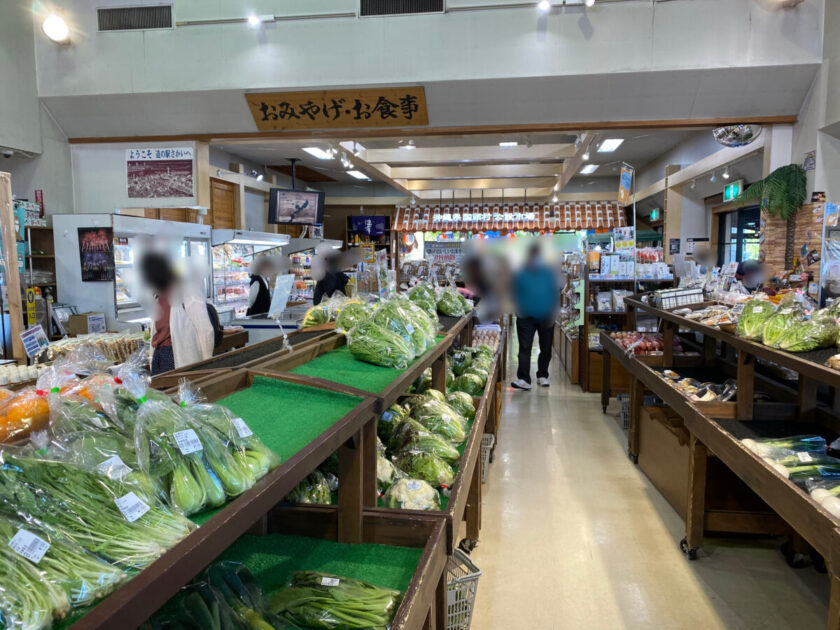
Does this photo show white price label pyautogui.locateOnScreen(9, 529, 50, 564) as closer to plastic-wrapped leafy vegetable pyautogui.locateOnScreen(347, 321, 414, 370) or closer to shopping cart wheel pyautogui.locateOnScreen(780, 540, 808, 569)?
plastic-wrapped leafy vegetable pyautogui.locateOnScreen(347, 321, 414, 370)

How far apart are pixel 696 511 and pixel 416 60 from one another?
5.10 meters

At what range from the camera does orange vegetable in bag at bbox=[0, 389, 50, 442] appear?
1306 millimetres

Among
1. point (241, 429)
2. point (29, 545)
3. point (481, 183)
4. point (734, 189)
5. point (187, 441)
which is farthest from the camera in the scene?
point (481, 183)

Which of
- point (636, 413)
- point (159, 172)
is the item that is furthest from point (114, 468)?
point (159, 172)

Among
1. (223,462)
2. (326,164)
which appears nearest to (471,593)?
(223,462)

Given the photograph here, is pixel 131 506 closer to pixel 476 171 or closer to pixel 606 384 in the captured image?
pixel 606 384

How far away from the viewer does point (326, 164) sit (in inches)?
496

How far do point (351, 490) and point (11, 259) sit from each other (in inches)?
173

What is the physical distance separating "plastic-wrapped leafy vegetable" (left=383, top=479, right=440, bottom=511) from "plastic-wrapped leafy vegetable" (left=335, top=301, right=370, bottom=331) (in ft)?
3.29

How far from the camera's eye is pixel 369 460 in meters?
1.88

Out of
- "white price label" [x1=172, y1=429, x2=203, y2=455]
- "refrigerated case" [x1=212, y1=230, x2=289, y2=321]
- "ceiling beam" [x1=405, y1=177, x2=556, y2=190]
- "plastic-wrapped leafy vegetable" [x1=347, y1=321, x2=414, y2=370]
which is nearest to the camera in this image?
"white price label" [x1=172, y1=429, x2=203, y2=455]

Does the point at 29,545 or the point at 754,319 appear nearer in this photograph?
the point at 29,545

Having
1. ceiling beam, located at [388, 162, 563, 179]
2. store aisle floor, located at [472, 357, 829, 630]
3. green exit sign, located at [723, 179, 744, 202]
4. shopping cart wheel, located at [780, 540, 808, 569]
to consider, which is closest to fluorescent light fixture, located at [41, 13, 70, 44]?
ceiling beam, located at [388, 162, 563, 179]

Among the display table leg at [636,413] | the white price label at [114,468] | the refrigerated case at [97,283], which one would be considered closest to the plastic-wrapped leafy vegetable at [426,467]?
the white price label at [114,468]
